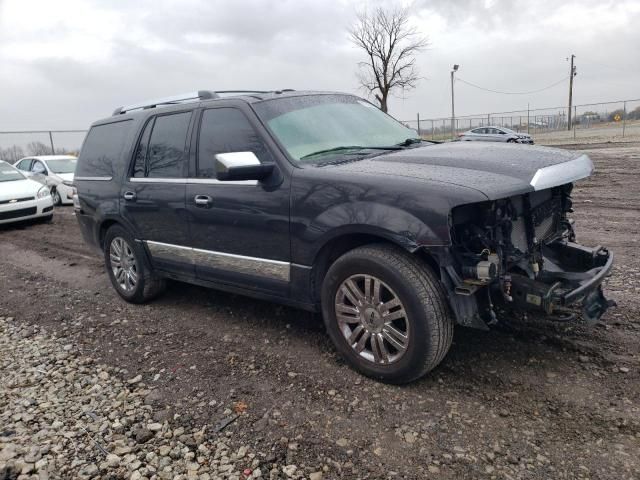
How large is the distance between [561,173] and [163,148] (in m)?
3.28

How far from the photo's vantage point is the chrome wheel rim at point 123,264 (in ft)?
16.9

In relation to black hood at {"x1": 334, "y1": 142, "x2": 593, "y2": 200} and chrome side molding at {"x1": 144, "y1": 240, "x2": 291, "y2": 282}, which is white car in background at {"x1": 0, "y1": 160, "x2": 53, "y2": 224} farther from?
black hood at {"x1": 334, "y1": 142, "x2": 593, "y2": 200}

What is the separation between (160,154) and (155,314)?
1.55 meters

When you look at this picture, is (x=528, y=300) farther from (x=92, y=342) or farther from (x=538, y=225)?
(x=92, y=342)

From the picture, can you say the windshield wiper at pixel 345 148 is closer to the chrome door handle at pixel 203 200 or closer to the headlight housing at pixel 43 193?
the chrome door handle at pixel 203 200

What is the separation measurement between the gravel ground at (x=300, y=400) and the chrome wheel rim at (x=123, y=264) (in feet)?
1.53

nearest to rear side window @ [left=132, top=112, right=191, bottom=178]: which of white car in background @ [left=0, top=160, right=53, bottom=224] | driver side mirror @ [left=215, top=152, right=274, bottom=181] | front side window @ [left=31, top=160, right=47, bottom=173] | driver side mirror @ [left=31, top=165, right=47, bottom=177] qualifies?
driver side mirror @ [left=215, top=152, right=274, bottom=181]

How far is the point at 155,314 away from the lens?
4.90 m

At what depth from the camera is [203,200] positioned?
4.06m

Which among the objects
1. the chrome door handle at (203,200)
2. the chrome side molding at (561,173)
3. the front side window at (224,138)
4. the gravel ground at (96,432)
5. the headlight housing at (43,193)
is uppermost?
the front side window at (224,138)

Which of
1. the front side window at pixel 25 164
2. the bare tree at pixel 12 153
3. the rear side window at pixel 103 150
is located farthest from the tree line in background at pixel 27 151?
the rear side window at pixel 103 150

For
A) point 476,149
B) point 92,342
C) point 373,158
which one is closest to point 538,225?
point 476,149

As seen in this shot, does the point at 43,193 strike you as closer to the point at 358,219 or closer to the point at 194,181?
the point at 194,181

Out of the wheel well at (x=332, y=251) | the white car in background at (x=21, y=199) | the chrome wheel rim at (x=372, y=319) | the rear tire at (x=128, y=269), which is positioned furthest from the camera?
the white car in background at (x=21, y=199)
